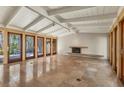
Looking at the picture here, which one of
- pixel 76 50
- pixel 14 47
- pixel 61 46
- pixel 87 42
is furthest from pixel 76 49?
pixel 14 47

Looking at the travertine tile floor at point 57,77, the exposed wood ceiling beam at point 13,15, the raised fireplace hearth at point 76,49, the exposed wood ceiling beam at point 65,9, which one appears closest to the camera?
the travertine tile floor at point 57,77

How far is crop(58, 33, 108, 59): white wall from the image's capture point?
405 inches

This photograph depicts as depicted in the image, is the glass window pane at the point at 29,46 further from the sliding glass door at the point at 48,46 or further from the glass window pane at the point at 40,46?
the sliding glass door at the point at 48,46

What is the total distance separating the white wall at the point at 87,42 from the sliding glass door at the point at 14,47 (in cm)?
527

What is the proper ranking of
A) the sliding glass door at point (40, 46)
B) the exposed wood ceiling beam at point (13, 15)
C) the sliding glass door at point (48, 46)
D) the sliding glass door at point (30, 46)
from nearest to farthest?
the exposed wood ceiling beam at point (13, 15)
the sliding glass door at point (30, 46)
the sliding glass door at point (40, 46)
the sliding glass door at point (48, 46)

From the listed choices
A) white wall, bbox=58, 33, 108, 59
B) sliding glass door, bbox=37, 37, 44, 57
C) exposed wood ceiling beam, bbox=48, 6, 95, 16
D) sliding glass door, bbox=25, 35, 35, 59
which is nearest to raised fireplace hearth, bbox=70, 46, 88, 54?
white wall, bbox=58, 33, 108, 59

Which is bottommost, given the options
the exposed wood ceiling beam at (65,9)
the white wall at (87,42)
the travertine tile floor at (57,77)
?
the travertine tile floor at (57,77)

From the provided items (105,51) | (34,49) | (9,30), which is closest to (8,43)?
(9,30)

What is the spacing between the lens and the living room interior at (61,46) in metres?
4.12

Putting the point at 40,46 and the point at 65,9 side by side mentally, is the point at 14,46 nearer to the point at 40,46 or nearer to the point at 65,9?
the point at 40,46

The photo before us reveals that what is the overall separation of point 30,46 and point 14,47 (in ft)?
5.39

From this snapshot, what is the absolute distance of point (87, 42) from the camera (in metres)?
11.1

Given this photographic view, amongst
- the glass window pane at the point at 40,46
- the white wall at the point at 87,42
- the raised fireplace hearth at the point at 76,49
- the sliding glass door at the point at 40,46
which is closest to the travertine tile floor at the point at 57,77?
the sliding glass door at the point at 40,46
